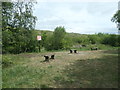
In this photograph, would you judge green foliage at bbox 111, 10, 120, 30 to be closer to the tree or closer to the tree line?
the tree line

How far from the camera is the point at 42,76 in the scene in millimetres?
5336

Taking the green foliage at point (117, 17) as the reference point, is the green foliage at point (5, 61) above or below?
below

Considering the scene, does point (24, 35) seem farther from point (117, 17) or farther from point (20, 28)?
point (117, 17)

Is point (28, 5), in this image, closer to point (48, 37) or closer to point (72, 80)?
point (48, 37)

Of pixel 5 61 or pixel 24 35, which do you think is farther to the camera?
pixel 24 35

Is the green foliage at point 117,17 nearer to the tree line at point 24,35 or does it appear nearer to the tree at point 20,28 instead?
the tree line at point 24,35

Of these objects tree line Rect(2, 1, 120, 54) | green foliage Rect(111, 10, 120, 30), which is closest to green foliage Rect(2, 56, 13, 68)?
tree line Rect(2, 1, 120, 54)

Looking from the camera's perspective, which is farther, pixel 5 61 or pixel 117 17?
pixel 117 17

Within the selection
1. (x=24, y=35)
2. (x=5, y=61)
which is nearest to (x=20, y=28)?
(x=24, y=35)

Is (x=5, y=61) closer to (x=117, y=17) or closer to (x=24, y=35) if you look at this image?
(x=24, y=35)

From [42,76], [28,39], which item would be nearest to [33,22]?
[28,39]

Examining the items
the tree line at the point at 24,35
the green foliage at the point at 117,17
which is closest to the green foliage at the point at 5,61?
the tree line at the point at 24,35

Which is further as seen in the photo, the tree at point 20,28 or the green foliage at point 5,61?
the tree at point 20,28

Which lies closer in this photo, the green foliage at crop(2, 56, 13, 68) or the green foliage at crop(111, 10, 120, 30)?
the green foliage at crop(2, 56, 13, 68)
